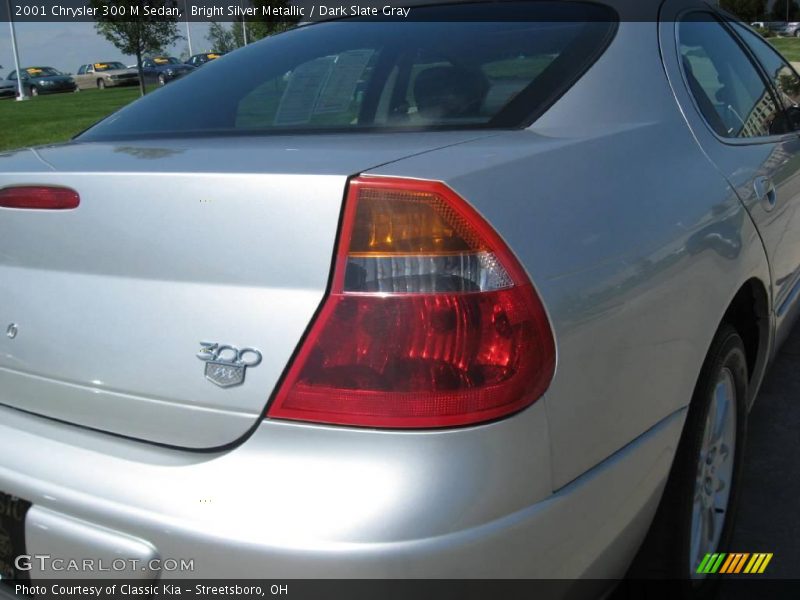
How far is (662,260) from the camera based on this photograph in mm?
1650

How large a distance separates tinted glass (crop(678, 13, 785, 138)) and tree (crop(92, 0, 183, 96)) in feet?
59.6

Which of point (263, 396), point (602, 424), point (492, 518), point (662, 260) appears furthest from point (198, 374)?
point (662, 260)

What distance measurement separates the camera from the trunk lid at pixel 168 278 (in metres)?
1.30

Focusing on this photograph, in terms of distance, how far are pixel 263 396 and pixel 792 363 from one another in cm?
328

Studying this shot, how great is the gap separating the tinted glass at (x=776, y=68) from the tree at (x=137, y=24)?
1778 cm

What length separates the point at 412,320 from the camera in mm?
1276

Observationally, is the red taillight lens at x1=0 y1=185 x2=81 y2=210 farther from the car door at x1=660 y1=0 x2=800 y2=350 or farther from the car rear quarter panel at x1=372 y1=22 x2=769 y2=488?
the car door at x1=660 y1=0 x2=800 y2=350

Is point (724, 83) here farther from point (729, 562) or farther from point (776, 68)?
point (729, 562)

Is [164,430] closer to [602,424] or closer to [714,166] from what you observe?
[602,424]

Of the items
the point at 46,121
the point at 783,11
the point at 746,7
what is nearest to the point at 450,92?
Answer: the point at 46,121

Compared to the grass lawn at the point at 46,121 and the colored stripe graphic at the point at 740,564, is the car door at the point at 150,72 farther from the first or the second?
the colored stripe graphic at the point at 740,564

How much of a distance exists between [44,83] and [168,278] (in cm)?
4019

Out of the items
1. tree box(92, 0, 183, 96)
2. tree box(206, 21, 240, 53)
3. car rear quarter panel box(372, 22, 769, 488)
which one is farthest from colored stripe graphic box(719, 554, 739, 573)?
tree box(206, 21, 240, 53)

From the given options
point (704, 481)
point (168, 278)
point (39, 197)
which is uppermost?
point (39, 197)
